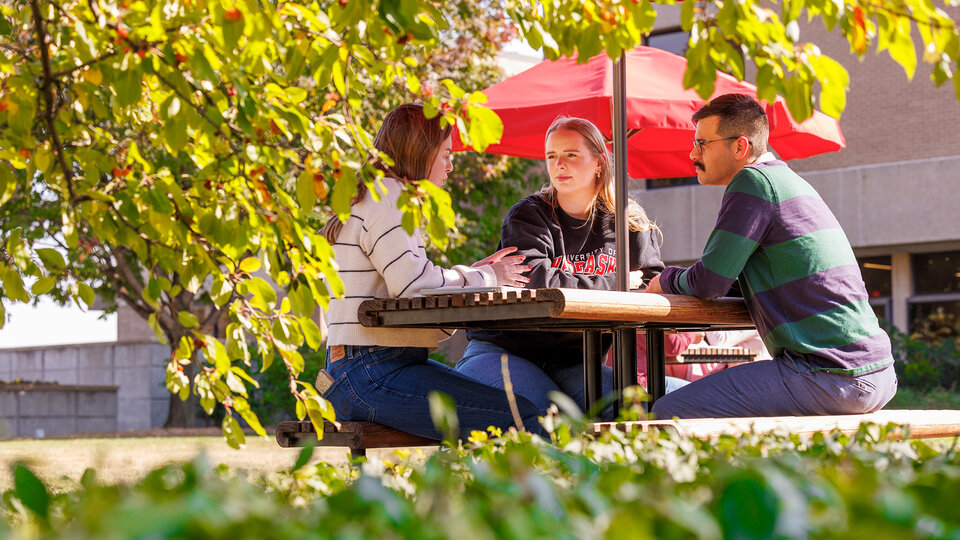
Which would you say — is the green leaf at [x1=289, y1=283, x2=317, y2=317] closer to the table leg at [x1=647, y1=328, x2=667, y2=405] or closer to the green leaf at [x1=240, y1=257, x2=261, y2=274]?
the green leaf at [x1=240, y1=257, x2=261, y2=274]

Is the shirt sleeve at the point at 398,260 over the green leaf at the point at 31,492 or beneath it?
over

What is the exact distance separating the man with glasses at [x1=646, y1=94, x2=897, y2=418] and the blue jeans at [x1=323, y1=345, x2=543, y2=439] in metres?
0.62

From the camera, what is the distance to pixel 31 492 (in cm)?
129

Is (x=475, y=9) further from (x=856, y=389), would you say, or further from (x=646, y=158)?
(x=856, y=389)

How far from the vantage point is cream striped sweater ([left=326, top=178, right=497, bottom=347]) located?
3.76 m

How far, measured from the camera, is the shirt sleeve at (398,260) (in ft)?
12.3

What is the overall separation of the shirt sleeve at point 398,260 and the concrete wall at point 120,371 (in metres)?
17.5

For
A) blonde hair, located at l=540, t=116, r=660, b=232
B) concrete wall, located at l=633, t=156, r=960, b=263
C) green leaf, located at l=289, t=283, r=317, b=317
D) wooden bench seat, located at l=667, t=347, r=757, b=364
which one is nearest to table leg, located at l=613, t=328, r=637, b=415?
blonde hair, located at l=540, t=116, r=660, b=232

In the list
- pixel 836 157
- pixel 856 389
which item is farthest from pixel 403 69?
pixel 836 157

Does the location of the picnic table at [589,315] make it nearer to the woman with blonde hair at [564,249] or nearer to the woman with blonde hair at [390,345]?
the woman with blonde hair at [390,345]

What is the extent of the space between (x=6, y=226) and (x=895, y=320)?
15273 millimetres

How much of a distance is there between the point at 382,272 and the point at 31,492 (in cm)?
253

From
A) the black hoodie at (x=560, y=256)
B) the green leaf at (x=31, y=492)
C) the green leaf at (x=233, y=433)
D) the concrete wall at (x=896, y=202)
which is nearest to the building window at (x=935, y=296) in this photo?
the concrete wall at (x=896, y=202)

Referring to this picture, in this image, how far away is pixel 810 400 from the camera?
3701 mm
